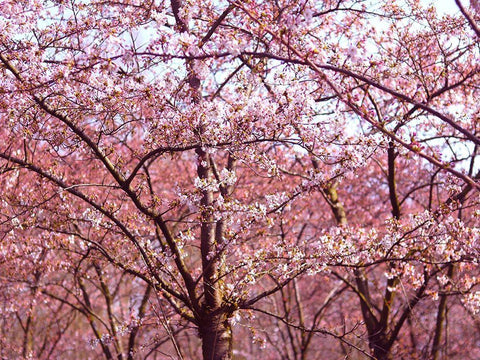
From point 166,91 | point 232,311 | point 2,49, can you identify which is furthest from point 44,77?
point 232,311

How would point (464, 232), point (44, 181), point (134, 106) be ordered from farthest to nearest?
point (44, 181)
point (464, 232)
point (134, 106)

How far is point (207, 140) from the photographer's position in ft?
17.7

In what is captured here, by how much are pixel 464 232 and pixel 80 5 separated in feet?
18.9

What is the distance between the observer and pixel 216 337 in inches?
237

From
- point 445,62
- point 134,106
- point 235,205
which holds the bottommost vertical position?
point 235,205

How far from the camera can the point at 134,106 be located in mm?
5387

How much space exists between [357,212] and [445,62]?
871cm

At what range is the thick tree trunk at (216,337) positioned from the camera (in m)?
5.99

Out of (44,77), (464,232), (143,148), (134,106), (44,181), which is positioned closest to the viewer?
(44,77)

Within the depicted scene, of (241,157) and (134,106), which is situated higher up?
(134,106)

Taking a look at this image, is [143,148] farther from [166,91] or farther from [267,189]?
[267,189]

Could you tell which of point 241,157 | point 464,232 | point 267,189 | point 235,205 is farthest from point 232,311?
point 267,189

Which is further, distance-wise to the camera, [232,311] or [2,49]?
[232,311]

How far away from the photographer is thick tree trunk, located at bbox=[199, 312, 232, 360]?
599 centimetres
